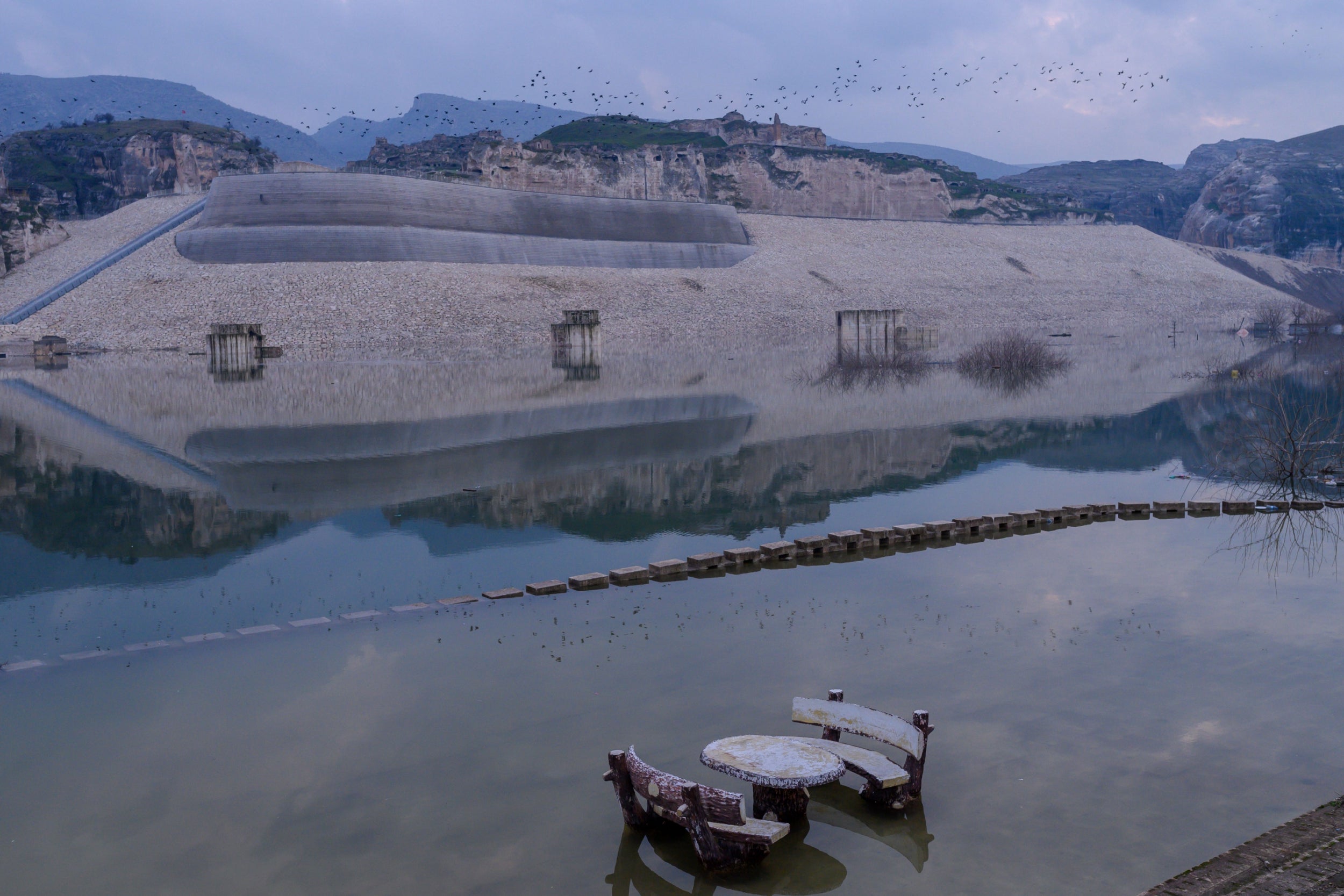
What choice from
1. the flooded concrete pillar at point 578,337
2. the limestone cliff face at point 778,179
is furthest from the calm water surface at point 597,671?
the limestone cliff face at point 778,179

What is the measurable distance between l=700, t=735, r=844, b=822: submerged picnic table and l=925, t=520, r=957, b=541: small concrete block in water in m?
8.74

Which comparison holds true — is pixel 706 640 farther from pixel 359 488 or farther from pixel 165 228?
pixel 165 228

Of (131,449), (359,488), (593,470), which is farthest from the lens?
(131,449)

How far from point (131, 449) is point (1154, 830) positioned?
76.5 feet

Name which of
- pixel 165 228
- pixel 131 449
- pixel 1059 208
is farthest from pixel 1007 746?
pixel 1059 208

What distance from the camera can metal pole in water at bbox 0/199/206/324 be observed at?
6344 centimetres

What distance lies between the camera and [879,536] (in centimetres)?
1472

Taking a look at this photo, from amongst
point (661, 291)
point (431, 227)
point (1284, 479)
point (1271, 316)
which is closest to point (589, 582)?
point (1284, 479)

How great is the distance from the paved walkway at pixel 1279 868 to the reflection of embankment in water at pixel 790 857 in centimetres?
152

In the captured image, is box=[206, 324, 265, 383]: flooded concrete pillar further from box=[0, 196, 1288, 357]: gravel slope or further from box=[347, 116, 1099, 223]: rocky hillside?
box=[347, 116, 1099, 223]: rocky hillside

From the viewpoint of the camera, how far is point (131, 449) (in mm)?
23828

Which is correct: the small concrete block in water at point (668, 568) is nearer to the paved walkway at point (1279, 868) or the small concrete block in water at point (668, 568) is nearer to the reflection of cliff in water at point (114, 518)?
the reflection of cliff in water at point (114, 518)

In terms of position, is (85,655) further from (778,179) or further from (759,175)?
(778,179)

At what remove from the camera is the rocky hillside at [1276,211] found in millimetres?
137375
